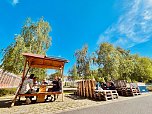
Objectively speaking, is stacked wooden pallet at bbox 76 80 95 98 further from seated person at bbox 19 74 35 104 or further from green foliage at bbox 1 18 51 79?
green foliage at bbox 1 18 51 79

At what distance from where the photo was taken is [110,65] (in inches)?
895

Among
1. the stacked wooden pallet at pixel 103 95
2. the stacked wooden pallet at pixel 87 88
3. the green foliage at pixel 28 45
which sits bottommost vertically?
the stacked wooden pallet at pixel 103 95

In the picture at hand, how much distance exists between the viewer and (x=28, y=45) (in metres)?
18.9

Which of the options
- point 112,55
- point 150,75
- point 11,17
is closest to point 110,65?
point 112,55

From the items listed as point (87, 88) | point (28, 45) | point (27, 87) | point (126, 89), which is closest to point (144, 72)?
point (126, 89)

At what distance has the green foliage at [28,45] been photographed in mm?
15852

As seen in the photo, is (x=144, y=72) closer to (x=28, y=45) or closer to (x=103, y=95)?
(x=28, y=45)

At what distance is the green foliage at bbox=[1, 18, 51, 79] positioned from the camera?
52.0 feet

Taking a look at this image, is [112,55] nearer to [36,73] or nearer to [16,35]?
[36,73]

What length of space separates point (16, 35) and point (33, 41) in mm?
2646

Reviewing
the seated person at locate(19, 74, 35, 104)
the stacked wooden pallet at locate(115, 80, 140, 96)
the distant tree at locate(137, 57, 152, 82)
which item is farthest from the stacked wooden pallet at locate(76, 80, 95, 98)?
the distant tree at locate(137, 57, 152, 82)

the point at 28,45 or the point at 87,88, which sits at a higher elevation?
the point at 28,45

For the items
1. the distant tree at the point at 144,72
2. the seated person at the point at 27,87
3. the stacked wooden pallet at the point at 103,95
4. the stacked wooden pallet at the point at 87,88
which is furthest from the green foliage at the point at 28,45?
the distant tree at the point at 144,72

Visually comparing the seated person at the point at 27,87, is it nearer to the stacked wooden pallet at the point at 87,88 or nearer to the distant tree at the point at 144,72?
the stacked wooden pallet at the point at 87,88
